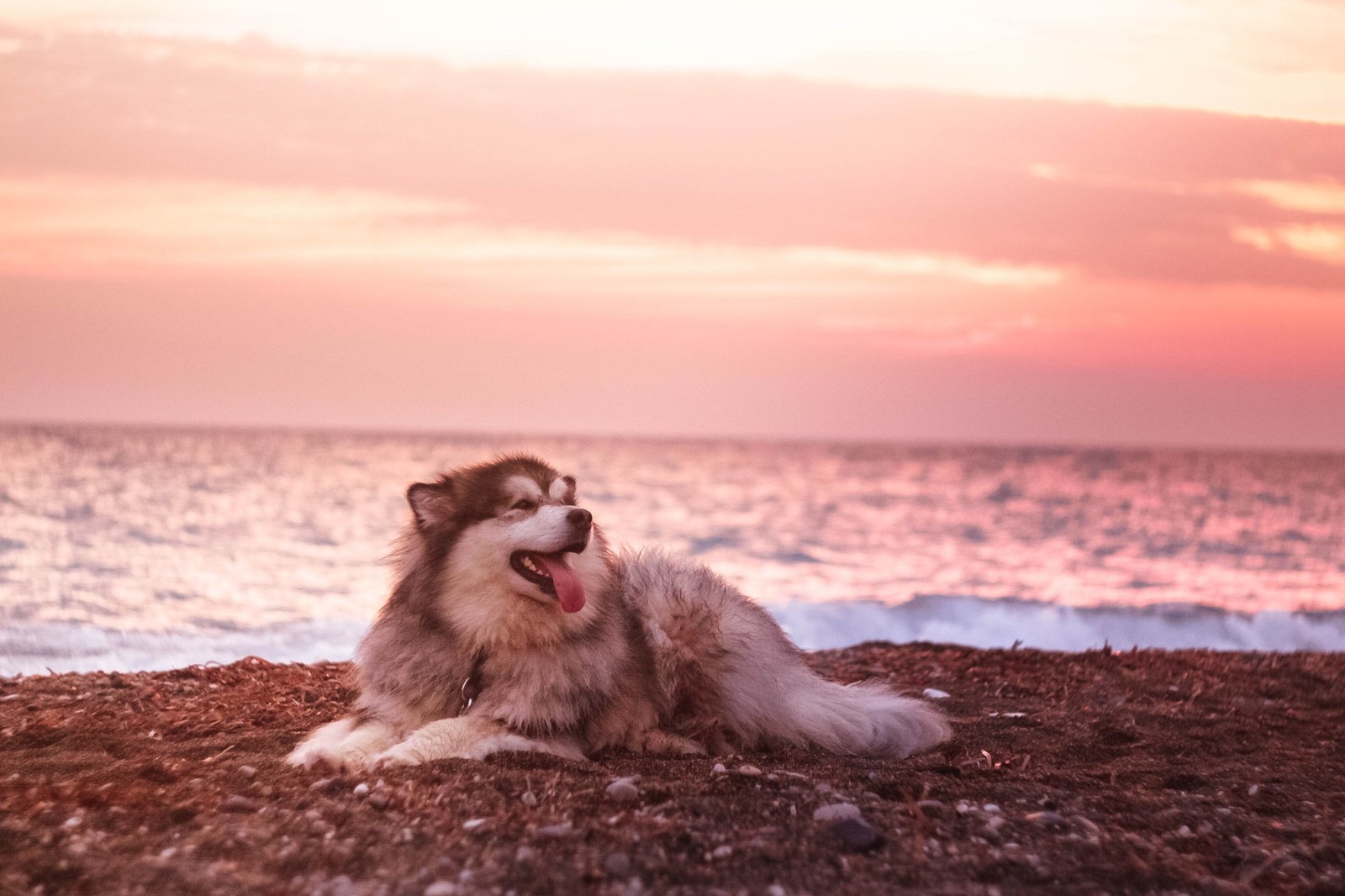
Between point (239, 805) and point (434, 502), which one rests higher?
point (434, 502)

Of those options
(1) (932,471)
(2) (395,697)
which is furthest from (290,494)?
(1) (932,471)

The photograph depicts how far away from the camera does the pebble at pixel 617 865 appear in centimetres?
392

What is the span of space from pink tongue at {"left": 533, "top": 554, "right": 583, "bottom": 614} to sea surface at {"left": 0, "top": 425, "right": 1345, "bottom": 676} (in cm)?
107

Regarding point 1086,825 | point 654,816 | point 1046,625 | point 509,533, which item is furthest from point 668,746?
point 1046,625

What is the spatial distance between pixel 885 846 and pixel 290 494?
28.2 metres

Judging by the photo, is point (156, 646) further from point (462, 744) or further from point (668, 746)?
point (668, 746)

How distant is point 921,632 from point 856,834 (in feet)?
28.3

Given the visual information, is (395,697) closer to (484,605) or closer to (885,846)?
(484,605)

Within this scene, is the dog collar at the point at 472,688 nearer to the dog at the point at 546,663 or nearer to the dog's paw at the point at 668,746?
the dog at the point at 546,663

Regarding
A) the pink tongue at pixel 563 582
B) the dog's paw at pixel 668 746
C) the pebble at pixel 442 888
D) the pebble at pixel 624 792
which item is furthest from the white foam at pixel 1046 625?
the pebble at pixel 442 888

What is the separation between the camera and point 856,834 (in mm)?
4270

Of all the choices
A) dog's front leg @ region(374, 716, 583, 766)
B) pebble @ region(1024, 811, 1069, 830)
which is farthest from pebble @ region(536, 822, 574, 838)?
pebble @ region(1024, 811, 1069, 830)

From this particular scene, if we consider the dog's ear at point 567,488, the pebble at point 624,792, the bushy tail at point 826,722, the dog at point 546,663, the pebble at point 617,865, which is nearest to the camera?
the pebble at point 617,865

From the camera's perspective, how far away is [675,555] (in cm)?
723
